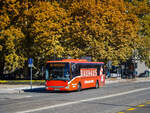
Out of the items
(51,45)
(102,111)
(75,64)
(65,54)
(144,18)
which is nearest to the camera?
(102,111)

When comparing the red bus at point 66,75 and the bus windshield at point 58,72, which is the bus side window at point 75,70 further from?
the bus windshield at point 58,72

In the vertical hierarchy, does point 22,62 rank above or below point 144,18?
below

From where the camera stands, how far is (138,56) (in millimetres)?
63438

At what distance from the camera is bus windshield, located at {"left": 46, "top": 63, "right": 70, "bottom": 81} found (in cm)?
2794

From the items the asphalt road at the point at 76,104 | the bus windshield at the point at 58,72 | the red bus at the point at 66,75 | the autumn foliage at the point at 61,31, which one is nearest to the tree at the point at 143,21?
the autumn foliage at the point at 61,31

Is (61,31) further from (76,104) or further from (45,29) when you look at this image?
(76,104)

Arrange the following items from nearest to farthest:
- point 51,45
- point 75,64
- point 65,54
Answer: point 75,64 < point 51,45 < point 65,54

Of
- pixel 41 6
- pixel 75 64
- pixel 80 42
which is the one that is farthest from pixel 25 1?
pixel 75 64

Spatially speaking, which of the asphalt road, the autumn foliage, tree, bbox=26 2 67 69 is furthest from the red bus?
the autumn foliage

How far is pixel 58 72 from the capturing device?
92.2 ft

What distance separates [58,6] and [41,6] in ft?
9.28

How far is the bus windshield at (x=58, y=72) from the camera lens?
1100 inches

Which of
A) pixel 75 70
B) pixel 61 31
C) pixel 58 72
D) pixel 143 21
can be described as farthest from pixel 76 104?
pixel 143 21

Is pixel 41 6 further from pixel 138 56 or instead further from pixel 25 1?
pixel 138 56
